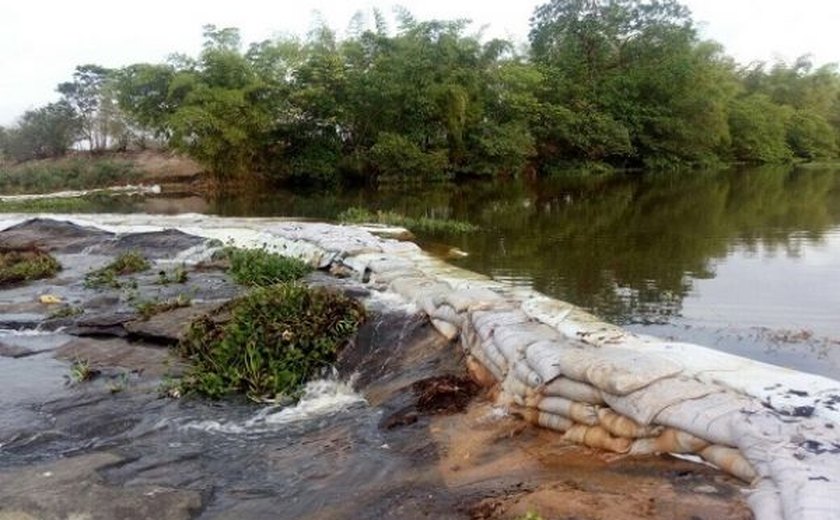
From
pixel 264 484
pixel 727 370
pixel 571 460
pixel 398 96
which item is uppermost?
pixel 398 96

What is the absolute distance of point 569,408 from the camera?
15.0ft

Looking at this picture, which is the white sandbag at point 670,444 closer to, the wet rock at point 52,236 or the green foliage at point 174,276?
the green foliage at point 174,276

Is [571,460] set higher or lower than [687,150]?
lower

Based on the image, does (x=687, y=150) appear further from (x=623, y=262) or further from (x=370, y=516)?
(x=370, y=516)

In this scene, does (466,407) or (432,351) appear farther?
(432,351)

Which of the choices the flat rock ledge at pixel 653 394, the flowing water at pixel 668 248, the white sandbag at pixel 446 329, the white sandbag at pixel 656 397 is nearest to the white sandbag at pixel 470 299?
the flat rock ledge at pixel 653 394

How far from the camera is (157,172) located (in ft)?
105

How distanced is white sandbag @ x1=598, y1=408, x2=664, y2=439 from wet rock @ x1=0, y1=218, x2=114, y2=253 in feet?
40.0

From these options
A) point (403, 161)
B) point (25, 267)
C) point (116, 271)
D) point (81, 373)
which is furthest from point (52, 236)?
point (403, 161)

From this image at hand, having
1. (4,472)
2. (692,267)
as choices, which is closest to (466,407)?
(4,472)

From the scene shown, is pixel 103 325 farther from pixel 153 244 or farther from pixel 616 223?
pixel 616 223

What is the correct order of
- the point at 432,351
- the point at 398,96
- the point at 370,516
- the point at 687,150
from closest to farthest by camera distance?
the point at 370,516, the point at 432,351, the point at 398,96, the point at 687,150

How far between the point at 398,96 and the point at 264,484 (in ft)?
90.2

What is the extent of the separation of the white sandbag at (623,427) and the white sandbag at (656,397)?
1.6 inches
